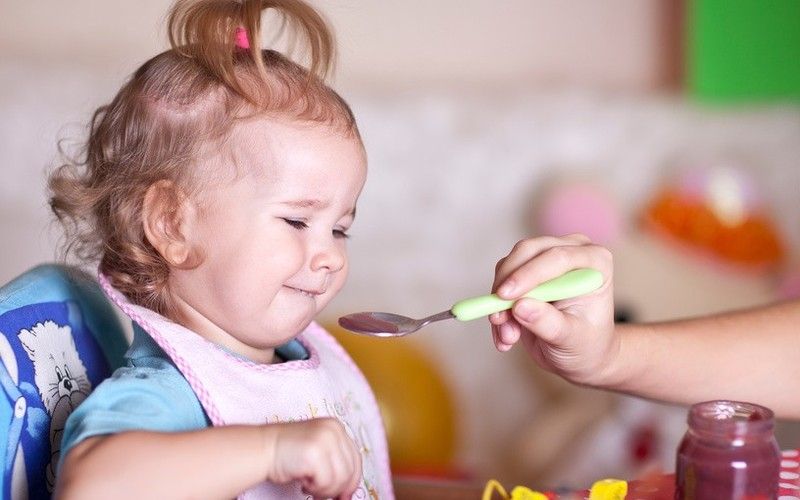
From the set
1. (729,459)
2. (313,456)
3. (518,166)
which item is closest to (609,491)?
(729,459)

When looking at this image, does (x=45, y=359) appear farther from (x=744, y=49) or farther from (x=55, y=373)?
(x=744, y=49)

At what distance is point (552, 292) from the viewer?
90cm

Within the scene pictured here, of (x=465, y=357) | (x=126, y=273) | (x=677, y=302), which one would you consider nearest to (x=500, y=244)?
(x=465, y=357)

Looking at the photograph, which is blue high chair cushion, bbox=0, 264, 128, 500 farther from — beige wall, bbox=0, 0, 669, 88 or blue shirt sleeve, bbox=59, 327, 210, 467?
beige wall, bbox=0, 0, 669, 88

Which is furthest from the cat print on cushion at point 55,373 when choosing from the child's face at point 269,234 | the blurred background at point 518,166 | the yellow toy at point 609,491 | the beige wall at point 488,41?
the beige wall at point 488,41

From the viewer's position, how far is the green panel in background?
2.30 meters

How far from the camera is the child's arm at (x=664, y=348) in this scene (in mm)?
959

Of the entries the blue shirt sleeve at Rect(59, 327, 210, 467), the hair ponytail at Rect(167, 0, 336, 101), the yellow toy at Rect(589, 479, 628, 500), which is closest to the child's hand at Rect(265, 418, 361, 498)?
the blue shirt sleeve at Rect(59, 327, 210, 467)

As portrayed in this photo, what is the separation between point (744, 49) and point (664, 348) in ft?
4.88

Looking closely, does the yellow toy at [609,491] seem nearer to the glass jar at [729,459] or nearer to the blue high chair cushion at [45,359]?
the glass jar at [729,459]

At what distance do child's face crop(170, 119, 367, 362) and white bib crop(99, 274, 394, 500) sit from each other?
44mm

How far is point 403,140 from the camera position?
2484mm

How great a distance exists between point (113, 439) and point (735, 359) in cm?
62

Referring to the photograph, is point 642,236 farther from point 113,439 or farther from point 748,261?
point 113,439
